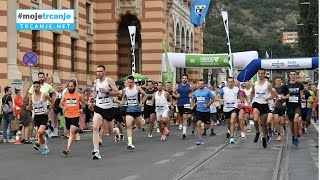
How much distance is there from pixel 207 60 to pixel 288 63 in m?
4.81

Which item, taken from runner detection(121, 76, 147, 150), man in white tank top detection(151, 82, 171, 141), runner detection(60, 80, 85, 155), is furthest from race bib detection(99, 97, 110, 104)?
man in white tank top detection(151, 82, 171, 141)

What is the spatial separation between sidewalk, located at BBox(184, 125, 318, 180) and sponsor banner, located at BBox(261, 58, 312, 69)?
60.5ft


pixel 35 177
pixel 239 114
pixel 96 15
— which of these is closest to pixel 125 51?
pixel 96 15

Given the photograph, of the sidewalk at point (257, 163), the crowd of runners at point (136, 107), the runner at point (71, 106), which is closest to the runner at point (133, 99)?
the crowd of runners at point (136, 107)

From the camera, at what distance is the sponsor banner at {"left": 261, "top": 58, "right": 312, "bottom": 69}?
36.1 meters

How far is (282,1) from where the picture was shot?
174m

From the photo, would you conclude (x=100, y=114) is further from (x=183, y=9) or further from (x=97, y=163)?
(x=183, y=9)

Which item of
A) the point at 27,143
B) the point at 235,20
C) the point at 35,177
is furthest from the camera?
the point at 235,20

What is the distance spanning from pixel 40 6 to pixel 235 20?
138195 mm

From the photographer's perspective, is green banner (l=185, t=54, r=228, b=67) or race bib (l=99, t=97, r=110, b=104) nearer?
race bib (l=99, t=97, r=110, b=104)
